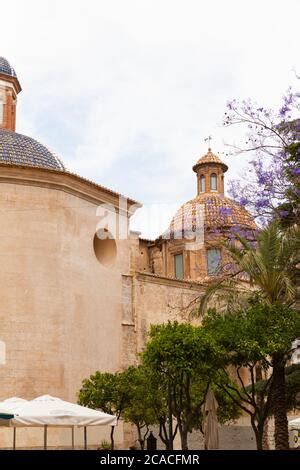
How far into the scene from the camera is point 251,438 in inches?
1105

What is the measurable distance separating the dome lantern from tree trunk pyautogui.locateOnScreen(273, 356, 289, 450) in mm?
24205

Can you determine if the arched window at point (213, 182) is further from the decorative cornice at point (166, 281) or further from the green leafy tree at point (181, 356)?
the green leafy tree at point (181, 356)

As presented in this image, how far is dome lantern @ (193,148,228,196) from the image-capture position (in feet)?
134

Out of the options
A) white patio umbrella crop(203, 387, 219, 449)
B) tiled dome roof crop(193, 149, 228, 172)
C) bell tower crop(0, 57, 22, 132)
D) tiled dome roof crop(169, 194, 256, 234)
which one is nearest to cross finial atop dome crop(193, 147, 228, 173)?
tiled dome roof crop(193, 149, 228, 172)

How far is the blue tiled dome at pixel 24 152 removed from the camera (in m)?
25.0

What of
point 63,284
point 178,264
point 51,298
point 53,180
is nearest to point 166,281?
point 63,284

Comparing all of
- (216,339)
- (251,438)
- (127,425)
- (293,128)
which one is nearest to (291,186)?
(293,128)

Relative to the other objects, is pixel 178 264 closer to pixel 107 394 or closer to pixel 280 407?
pixel 107 394

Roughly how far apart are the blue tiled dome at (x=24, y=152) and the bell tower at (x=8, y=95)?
3603 millimetres

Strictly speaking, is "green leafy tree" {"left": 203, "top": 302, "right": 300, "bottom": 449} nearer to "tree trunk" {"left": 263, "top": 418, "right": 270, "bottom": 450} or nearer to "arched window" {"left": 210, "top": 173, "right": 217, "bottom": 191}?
"tree trunk" {"left": 263, "top": 418, "right": 270, "bottom": 450}

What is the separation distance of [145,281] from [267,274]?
32.9 ft
